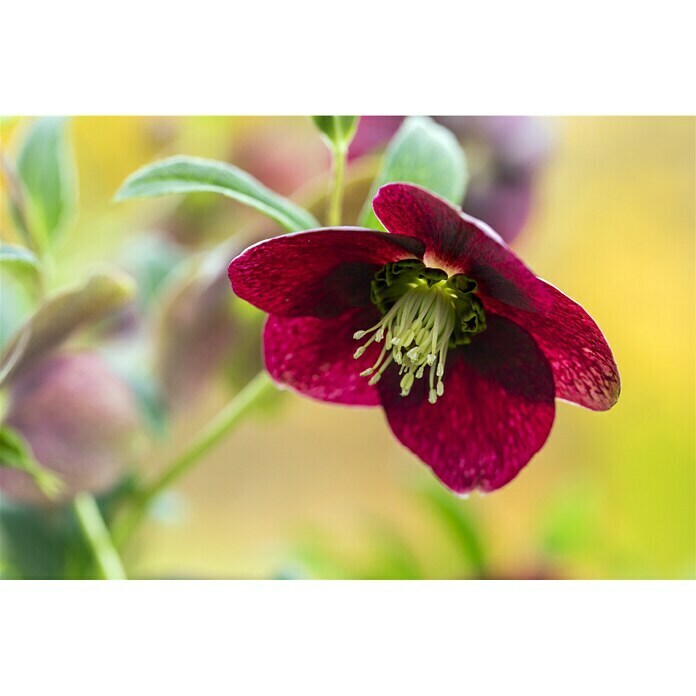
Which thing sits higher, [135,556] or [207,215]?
[207,215]

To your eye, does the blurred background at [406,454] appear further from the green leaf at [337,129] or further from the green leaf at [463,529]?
the green leaf at [337,129]

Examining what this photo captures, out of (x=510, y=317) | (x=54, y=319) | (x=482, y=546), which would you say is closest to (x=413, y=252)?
(x=510, y=317)

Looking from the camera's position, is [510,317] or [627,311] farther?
[627,311]

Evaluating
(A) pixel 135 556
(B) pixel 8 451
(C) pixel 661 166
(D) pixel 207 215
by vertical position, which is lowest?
(A) pixel 135 556

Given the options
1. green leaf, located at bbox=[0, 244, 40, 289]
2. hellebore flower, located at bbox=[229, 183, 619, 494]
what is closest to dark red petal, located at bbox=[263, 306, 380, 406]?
hellebore flower, located at bbox=[229, 183, 619, 494]

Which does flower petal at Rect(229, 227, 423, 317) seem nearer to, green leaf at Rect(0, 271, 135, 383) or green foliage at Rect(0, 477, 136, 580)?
green leaf at Rect(0, 271, 135, 383)

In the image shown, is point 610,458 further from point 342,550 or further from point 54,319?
point 54,319

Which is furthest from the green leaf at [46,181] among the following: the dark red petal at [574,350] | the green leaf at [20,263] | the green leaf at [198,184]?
the dark red petal at [574,350]
